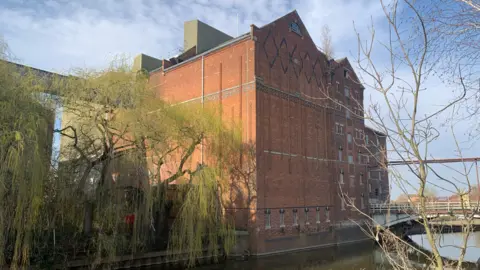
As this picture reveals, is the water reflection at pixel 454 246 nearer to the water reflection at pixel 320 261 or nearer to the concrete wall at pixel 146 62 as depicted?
the water reflection at pixel 320 261

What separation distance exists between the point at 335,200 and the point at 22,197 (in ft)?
78.8

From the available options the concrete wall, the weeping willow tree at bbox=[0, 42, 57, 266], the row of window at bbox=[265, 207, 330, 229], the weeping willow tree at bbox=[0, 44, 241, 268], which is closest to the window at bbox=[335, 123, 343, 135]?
the row of window at bbox=[265, 207, 330, 229]

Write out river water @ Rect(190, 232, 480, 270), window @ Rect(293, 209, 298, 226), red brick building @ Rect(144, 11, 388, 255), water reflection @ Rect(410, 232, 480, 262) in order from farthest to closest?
window @ Rect(293, 209, 298, 226) < red brick building @ Rect(144, 11, 388, 255) < river water @ Rect(190, 232, 480, 270) < water reflection @ Rect(410, 232, 480, 262)

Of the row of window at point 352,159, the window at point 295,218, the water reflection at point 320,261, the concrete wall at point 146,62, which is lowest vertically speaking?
the water reflection at point 320,261

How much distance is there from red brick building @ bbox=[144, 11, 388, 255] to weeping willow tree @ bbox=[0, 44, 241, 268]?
3932 mm

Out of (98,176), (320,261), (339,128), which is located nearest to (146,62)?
(339,128)

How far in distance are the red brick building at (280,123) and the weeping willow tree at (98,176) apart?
3.93 m

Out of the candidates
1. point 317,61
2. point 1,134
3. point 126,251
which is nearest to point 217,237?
point 126,251

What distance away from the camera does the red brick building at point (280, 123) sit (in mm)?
23094

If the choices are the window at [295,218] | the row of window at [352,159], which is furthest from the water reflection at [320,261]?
the row of window at [352,159]

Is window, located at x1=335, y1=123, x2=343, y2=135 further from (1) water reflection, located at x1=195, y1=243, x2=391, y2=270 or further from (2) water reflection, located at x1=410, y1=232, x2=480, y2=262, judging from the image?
(2) water reflection, located at x1=410, y1=232, x2=480, y2=262

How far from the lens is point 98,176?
1588cm

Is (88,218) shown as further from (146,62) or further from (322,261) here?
(146,62)

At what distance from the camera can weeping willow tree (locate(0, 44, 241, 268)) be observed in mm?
11094
